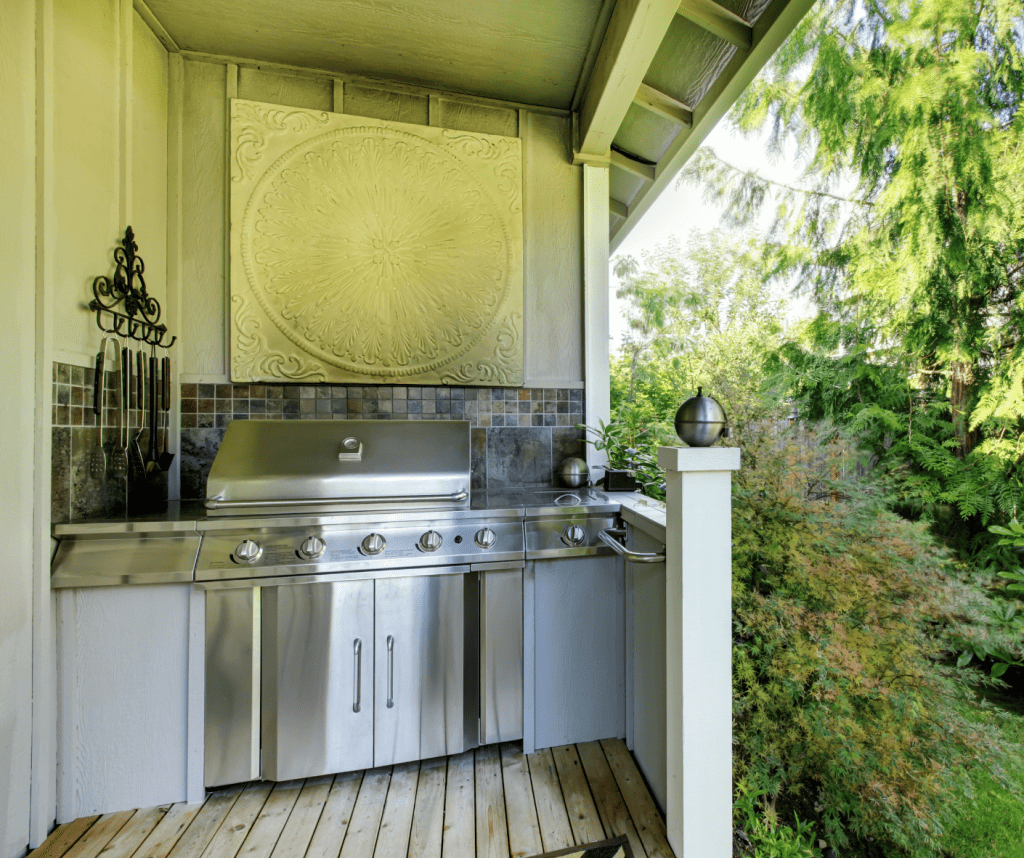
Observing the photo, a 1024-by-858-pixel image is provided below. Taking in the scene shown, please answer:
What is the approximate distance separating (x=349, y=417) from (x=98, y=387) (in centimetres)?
92

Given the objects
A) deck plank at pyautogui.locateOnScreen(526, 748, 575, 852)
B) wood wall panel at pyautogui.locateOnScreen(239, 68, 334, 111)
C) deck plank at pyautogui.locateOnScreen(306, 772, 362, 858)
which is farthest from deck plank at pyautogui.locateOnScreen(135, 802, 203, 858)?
wood wall panel at pyautogui.locateOnScreen(239, 68, 334, 111)

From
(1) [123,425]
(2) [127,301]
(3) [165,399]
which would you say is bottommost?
(1) [123,425]

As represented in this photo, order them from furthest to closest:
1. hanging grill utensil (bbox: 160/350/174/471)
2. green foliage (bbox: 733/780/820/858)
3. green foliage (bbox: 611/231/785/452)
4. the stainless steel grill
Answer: green foliage (bbox: 611/231/785/452) < hanging grill utensil (bbox: 160/350/174/471) < the stainless steel grill < green foliage (bbox: 733/780/820/858)

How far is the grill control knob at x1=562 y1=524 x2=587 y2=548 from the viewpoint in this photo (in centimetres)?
171

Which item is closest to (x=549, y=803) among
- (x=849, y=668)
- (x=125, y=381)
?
(x=849, y=668)

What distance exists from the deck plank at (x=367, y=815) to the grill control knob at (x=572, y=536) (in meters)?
1.10

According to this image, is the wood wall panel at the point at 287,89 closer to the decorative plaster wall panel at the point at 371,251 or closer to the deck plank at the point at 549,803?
the decorative plaster wall panel at the point at 371,251

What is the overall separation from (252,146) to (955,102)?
3.21 meters

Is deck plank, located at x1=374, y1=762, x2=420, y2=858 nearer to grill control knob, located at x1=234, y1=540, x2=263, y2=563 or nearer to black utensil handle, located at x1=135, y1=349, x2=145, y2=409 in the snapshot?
grill control knob, located at x1=234, y1=540, x2=263, y2=563

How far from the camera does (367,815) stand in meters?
1.43

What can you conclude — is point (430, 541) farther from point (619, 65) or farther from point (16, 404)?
point (619, 65)

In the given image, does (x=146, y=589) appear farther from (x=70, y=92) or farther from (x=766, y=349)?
(x=766, y=349)

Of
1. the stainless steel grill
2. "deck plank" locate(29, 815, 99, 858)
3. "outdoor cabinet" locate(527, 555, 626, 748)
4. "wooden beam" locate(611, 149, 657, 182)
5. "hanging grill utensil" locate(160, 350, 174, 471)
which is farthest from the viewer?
"wooden beam" locate(611, 149, 657, 182)

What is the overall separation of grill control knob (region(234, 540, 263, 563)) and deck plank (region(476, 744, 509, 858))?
115 centimetres
